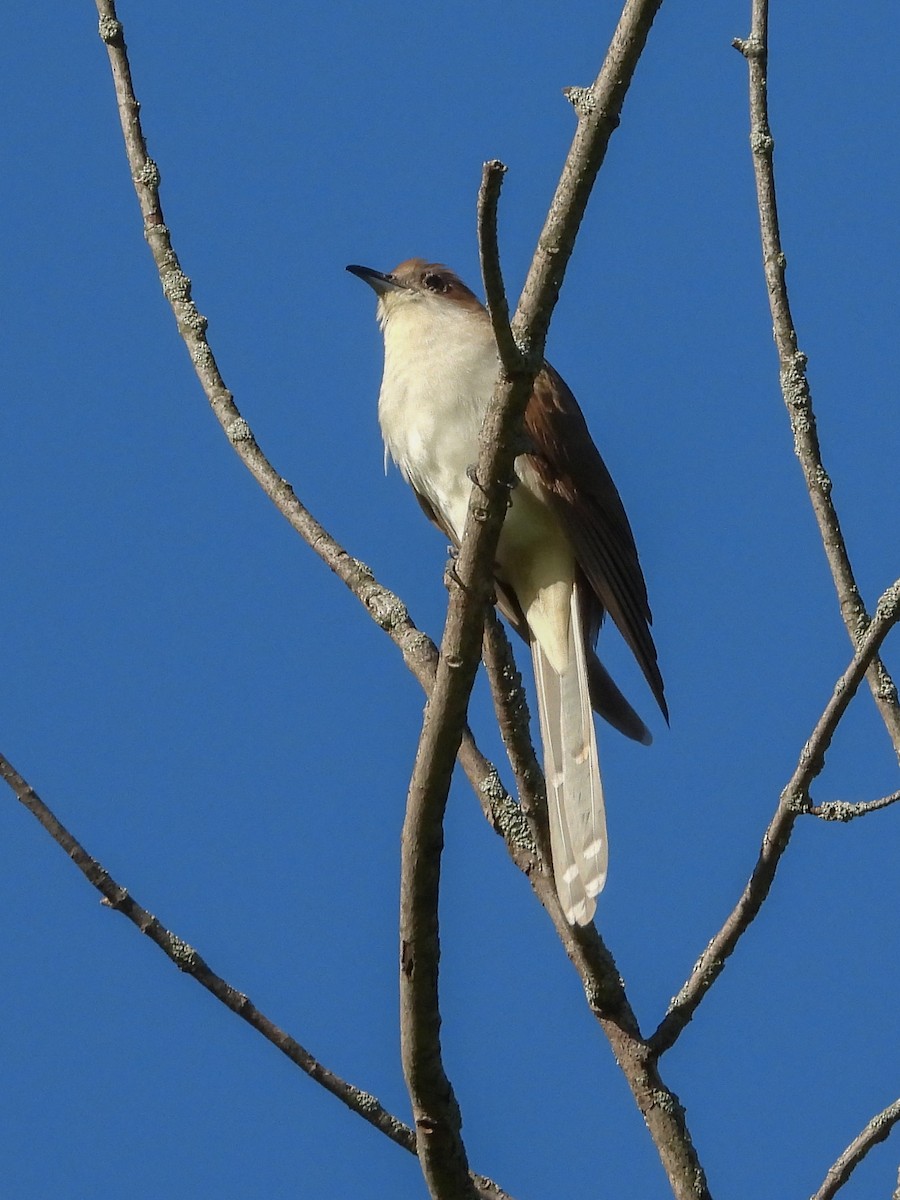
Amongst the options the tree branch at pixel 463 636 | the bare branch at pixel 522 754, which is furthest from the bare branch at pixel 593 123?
the bare branch at pixel 522 754

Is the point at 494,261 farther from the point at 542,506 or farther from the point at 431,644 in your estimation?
the point at 542,506

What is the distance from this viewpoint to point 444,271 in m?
5.84

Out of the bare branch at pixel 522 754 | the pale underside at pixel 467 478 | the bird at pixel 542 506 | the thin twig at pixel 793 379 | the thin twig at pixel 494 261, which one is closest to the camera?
the thin twig at pixel 494 261

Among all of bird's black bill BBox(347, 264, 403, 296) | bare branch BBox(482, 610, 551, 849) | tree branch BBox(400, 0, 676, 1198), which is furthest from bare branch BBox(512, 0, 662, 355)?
bird's black bill BBox(347, 264, 403, 296)

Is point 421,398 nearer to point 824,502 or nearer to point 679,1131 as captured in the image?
point 824,502

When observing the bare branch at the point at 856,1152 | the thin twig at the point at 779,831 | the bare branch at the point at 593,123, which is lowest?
the bare branch at the point at 856,1152

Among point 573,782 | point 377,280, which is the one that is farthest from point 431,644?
point 377,280

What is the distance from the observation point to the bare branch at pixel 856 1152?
276cm

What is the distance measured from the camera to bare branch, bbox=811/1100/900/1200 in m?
2.76

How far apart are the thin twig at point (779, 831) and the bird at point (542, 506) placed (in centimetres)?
121

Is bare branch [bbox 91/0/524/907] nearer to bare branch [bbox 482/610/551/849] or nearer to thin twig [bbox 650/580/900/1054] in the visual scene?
bare branch [bbox 482/610/551/849]

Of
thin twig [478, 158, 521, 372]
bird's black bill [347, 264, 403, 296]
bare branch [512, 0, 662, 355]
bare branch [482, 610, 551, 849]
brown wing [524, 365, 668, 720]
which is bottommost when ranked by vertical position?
bare branch [482, 610, 551, 849]

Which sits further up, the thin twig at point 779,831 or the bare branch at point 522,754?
the bare branch at point 522,754

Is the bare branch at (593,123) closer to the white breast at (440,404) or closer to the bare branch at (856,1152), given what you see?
the bare branch at (856,1152)
